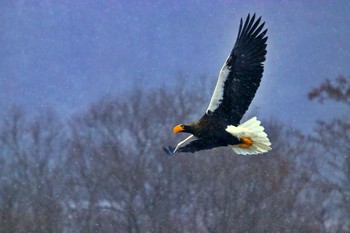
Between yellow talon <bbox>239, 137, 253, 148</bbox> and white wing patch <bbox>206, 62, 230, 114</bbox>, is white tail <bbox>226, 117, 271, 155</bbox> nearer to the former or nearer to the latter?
yellow talon <bbox>239, 137, 253, 148</bbox>

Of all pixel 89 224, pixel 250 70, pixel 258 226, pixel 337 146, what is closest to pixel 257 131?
pixel 250 70

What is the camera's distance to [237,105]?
10.1 meters

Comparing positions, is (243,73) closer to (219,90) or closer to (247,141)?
(219,90)

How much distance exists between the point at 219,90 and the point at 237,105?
40 centimetres

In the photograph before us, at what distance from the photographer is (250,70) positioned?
10.0 metres

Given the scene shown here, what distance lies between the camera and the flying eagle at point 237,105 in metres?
9.90

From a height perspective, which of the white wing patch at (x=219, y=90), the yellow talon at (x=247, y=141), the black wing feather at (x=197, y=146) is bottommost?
the black wing feather at (x=197, y=146)

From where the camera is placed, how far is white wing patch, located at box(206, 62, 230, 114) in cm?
983

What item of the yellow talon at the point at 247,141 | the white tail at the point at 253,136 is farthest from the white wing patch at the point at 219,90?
the yellow talon at the point at 247,141

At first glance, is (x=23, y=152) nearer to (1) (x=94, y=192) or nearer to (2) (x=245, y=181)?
(1) (x=94, y=192)

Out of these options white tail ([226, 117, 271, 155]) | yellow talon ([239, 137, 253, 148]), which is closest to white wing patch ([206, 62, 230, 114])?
white tail ([226, 117, 271, 155])

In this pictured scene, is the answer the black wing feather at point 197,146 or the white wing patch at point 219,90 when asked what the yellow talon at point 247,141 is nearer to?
A: the black wing feather at point 197,146

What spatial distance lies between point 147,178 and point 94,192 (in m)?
2.11

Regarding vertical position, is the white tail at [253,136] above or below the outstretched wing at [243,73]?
below
